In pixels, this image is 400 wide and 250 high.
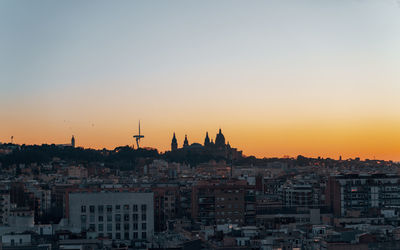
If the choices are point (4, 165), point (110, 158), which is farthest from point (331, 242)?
point (110, 158)

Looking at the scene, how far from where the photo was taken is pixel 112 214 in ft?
174

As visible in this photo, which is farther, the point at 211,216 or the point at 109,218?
the point at 211,216

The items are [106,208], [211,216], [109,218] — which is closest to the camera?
[109,218]

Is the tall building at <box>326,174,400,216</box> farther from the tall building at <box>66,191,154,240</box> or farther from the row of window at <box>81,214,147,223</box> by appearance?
the row of window at <box>81,214,147,223</box>

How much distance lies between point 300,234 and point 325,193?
29491 millimetres

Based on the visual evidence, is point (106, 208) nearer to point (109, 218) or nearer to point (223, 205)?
point (109, 218)

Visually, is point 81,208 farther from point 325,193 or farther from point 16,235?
point 325,193

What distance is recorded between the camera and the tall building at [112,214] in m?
52.5

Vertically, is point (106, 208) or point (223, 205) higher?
point (106, 208)

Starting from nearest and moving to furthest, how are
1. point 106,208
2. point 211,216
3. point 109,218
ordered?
point 109,218 < point 106,208 < point 211,216

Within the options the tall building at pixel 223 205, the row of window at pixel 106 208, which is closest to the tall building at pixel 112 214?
the row of window at pixel 106 208

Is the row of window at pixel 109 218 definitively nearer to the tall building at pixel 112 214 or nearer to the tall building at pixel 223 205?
the tall building at pixel 112 214

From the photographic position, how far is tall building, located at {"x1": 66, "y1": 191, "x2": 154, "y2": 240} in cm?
5253

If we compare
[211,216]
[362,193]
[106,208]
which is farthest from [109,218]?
[362,193]
